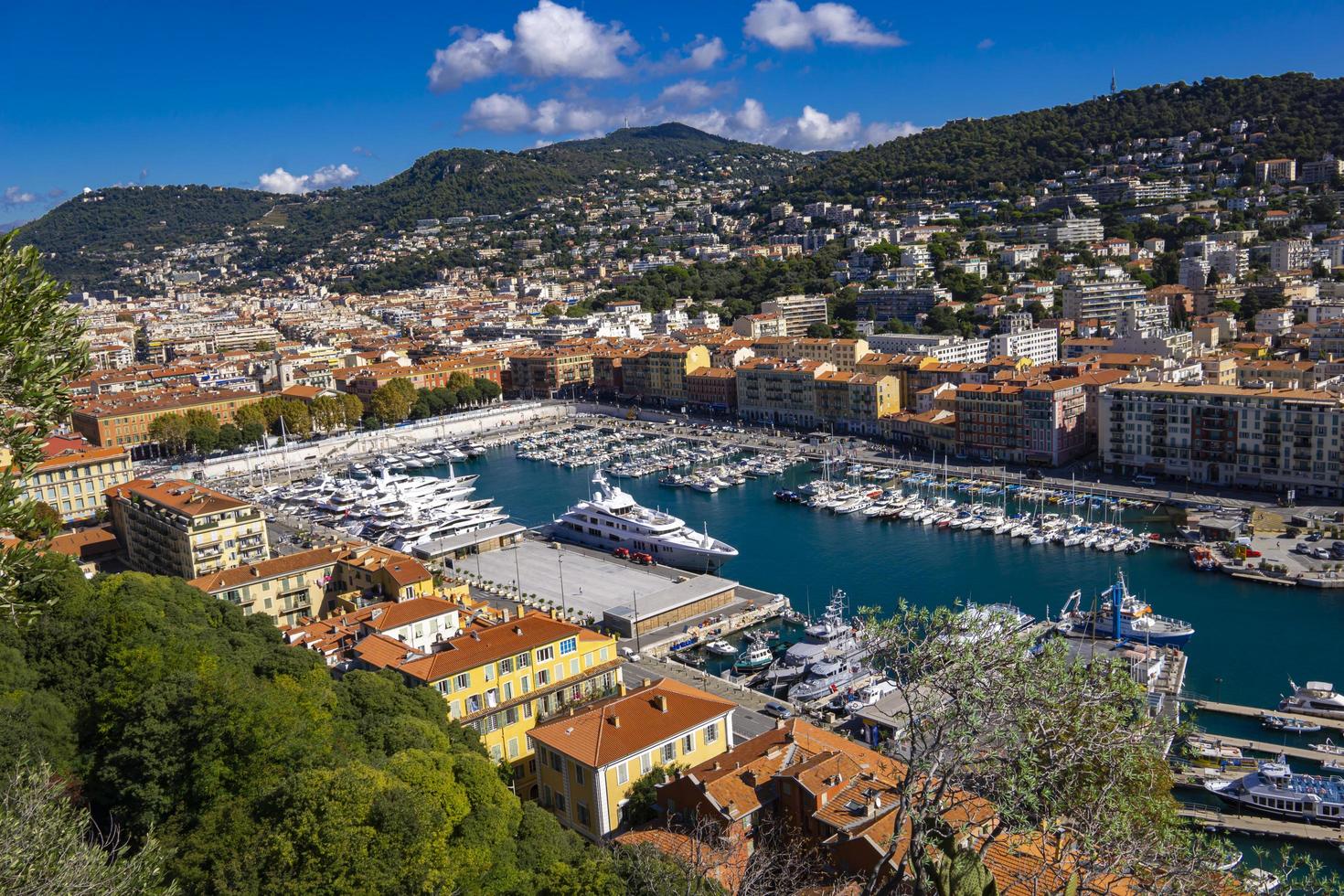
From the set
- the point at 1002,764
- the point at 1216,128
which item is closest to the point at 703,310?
the point at 1216,128

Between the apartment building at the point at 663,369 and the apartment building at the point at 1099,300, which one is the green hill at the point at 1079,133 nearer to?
the apartment building at the point at 1099,300

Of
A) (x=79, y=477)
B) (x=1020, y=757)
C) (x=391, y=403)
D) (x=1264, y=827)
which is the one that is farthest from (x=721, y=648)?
(x=391, y=403)

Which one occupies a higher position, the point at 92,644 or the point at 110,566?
the point at 92,644

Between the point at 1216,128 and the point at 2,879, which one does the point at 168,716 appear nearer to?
the point at 2,879

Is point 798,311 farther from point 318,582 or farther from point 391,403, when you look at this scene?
point 318,582

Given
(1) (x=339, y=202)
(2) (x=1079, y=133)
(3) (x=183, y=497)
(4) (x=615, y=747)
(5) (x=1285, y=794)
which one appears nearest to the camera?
(4) (x=615, y=747)
